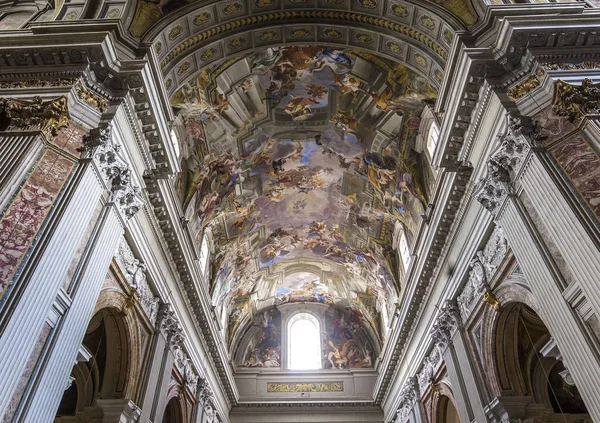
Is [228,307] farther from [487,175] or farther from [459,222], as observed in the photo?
[487,175]

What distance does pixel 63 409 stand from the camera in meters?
10.3

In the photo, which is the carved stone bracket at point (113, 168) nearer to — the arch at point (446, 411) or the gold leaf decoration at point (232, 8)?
the gold leaf decoration at point (232, 8)

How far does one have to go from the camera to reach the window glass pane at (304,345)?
22797 mm

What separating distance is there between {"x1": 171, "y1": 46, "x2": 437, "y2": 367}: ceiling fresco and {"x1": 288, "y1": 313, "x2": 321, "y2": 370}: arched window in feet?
15.4

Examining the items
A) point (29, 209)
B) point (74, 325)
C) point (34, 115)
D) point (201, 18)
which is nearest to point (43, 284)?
point (74, 325)

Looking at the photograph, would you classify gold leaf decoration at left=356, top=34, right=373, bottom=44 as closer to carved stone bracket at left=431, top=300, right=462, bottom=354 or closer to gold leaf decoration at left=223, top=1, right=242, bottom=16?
gold leaf decoration at left=223, top=1, right=242, bottom=16

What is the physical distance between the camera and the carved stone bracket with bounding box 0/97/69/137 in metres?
6.87

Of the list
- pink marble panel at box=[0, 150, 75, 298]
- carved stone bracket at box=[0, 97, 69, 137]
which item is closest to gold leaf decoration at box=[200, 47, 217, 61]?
carved stone bracket at box=[0, 97, 69, 137]

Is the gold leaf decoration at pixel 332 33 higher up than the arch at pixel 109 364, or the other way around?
the gold leaf decoration at pixel 332 33

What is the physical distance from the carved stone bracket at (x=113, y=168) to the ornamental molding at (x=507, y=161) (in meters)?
6.28

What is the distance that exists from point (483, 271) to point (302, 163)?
7.64m

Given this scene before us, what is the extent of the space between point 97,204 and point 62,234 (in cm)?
113

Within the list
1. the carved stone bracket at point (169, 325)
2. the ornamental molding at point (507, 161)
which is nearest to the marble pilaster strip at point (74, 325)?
the carved stone bracket at point (169, 325)

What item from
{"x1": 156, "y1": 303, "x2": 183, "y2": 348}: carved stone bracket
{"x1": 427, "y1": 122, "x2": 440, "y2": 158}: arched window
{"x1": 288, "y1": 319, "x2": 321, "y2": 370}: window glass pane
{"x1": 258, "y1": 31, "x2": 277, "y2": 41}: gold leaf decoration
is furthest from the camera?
{"x1": 288, "y1": 319, "x2": 321, "y2": 370}: window glass pane
